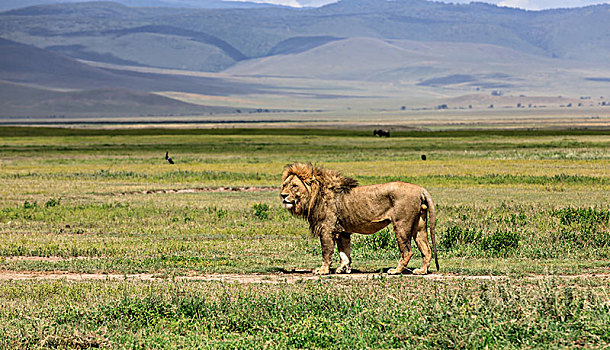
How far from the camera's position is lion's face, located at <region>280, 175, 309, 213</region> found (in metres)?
14.0

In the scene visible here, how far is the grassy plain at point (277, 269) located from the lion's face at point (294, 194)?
1358 millimetres

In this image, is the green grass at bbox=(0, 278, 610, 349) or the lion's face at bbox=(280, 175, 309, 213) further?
the lion's face at bbox=(280, 175, 309, 213)

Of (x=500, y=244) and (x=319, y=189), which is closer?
(x=319, y=189)

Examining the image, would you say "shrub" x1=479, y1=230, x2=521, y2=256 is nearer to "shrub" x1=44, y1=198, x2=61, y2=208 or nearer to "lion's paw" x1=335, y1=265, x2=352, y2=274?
"lion's paw" x1=335, y1=265, x2=352, y2=274

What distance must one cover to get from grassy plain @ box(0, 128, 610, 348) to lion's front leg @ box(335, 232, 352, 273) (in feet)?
3.04

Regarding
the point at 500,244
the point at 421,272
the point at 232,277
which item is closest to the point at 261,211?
the point at 500,244

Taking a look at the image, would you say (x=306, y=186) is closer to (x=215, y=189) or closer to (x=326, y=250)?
(x=326, y=250)

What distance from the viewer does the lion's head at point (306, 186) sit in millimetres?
14023

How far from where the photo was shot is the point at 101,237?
20.8 m

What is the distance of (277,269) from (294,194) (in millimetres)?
1753

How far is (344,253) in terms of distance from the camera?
46.5 ft

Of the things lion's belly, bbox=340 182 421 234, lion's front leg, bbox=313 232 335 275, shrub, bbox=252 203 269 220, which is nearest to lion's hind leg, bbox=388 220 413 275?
lion's belly, bbox=340 182 421 234

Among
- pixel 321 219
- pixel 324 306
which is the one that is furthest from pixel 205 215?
pixel 324 306

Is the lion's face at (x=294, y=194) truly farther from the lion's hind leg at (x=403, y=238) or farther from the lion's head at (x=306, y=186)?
the lion's hind leg at (x=403, y=238)
